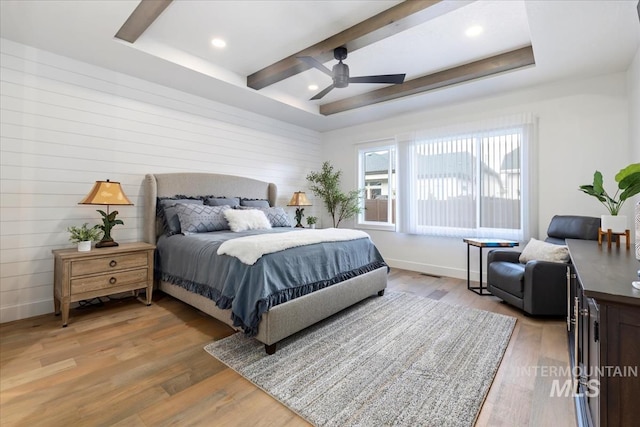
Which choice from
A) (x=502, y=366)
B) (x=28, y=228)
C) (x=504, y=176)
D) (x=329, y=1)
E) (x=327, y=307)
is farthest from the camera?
(x=504, y=176)

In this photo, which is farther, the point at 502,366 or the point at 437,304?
the point at 437,304

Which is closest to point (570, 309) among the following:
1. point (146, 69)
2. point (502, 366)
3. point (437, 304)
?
point (502, 366)

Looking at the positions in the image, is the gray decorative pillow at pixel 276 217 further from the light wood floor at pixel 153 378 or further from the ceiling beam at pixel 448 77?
the ceiling beam at pixel 448 77

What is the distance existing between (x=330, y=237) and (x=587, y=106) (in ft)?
11.5

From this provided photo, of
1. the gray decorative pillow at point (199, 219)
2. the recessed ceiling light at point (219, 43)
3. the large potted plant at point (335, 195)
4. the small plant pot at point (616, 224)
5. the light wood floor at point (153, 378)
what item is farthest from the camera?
the large potted plant at point (335, 195)

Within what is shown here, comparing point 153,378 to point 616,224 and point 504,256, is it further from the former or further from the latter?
point 504,256

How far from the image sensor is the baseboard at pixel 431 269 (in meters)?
4.29

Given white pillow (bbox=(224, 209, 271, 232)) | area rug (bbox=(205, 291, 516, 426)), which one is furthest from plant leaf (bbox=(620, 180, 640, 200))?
white pillow (bbox=(224, 209, 271, 232))

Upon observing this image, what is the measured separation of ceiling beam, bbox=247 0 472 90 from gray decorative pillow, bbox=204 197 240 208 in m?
1.82

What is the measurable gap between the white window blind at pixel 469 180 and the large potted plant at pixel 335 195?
0.96 metres

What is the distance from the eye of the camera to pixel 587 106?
333 centimetres

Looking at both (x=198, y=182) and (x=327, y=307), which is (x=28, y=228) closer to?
(x=198, y=182)

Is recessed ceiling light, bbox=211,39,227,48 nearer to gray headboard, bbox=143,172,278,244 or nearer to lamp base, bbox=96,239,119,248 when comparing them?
gray headboard, bbox=143,172,278,244

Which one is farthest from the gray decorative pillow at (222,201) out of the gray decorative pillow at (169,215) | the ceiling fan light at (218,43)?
the ceiling fan light at (218,43)
